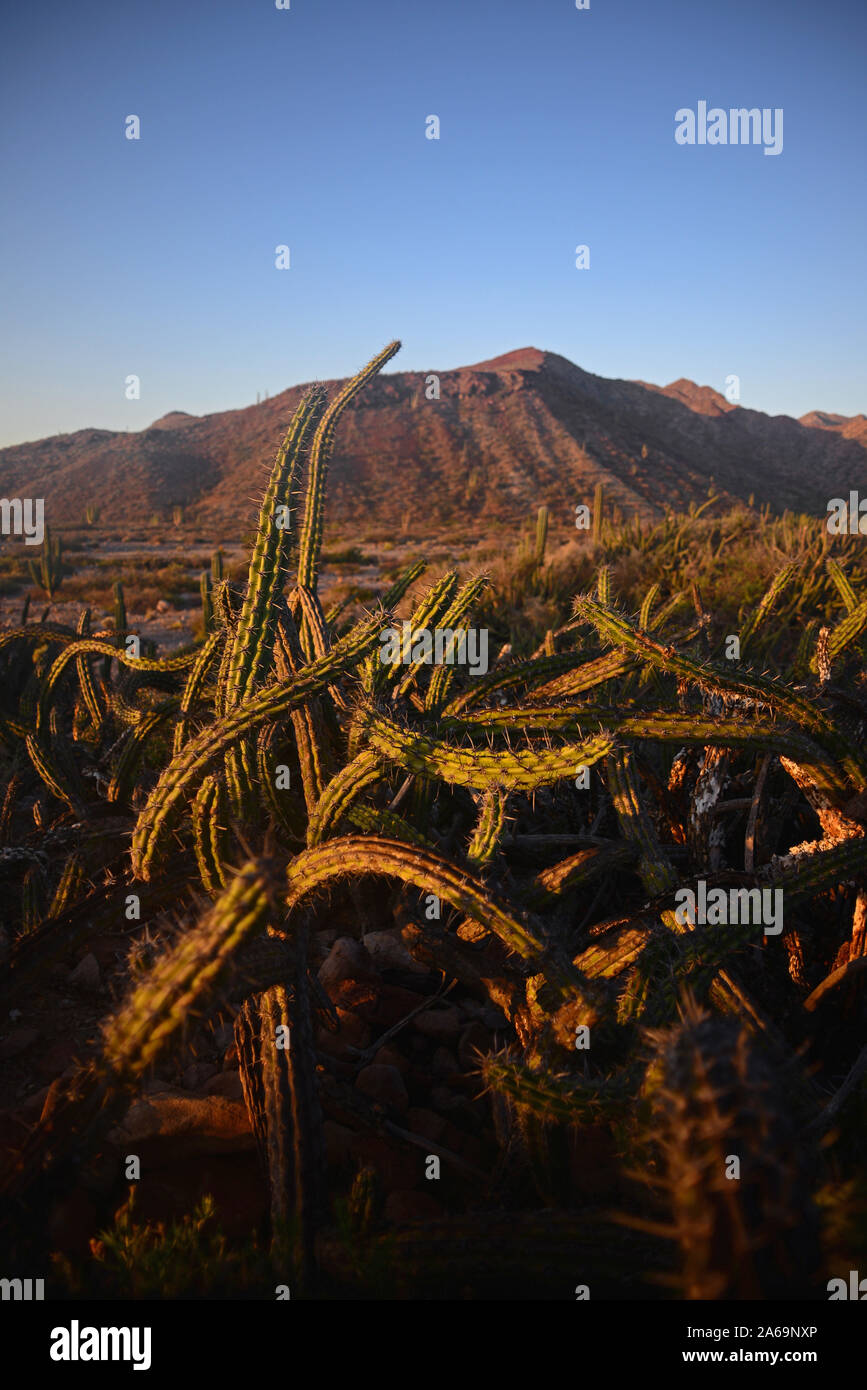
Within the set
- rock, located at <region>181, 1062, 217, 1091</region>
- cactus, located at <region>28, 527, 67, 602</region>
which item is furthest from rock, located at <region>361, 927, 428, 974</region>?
cactus, located at <region>28, 527, 67, 602</region>

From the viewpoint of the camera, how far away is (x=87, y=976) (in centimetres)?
267

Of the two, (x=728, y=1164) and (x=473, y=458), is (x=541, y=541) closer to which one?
(x=728, y=1164)

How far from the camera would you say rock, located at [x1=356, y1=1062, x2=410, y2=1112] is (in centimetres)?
210

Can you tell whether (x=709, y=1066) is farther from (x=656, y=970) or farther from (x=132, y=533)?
(x=132, y=533)

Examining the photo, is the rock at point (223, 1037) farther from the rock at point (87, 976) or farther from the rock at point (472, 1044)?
the rock at point (472, 1044)

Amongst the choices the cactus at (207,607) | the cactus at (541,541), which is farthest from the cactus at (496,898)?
the cactus at (541,541)

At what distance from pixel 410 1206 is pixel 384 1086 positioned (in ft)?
1.22

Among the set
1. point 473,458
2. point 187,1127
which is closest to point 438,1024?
point 187,1127

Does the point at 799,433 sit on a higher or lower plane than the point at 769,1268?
higher

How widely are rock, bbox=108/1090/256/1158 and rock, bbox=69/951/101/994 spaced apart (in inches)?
30.2

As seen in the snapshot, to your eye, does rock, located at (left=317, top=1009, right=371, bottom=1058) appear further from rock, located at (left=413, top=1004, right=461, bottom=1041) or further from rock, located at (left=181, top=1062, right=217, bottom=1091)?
rock, located at (left=181, top=1062, right=217, bottom=1091)
